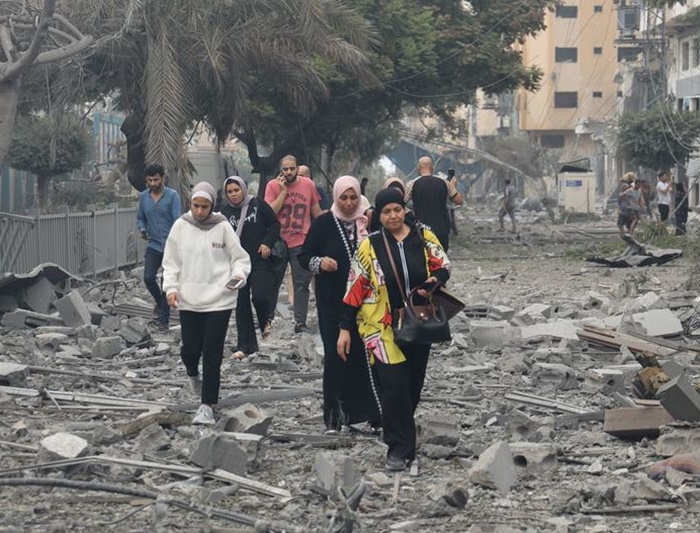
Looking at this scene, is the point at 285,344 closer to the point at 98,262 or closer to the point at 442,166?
the point at 98,262

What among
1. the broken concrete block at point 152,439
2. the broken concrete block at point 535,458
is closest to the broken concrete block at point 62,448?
the broken concrete block at point 152,439

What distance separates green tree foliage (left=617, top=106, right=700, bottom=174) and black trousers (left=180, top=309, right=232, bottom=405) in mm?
36337

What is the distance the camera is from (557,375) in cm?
1177

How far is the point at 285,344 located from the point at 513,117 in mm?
89262

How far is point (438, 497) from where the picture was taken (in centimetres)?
729

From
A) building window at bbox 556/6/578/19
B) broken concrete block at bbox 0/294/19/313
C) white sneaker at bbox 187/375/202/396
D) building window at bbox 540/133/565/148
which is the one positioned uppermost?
building window at bbox 556/6/578/19

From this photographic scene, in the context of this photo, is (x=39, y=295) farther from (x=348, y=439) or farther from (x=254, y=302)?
(x=348, y=439)

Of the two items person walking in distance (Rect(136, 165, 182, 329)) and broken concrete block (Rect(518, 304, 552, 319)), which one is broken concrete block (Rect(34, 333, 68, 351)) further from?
broken concrete block (Rect(518, 304, 552, 319))

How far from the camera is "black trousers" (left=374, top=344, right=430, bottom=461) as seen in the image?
8289 millimetres

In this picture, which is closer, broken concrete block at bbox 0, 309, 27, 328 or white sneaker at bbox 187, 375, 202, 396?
white sneaker at bbox 187, 375, 202, 396

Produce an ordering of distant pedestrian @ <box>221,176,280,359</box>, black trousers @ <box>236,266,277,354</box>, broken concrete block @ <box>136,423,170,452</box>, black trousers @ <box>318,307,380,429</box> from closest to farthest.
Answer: broken concrete block @ <box>136,423,170,452</box> → black trousers @ <box>318,307,380,429</box> → distant pedestrian @ <box>221,176,280,359</box> → black trousers @ <box>236,266,277,354</box>

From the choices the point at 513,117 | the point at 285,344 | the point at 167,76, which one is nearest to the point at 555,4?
the point at 167,76

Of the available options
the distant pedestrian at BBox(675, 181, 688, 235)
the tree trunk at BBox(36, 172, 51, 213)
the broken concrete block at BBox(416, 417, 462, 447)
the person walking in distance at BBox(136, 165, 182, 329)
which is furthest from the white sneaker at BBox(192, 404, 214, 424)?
the tree trunk at BBox(36, 172, 51, 213)

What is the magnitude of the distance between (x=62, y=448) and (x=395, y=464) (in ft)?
5.65
